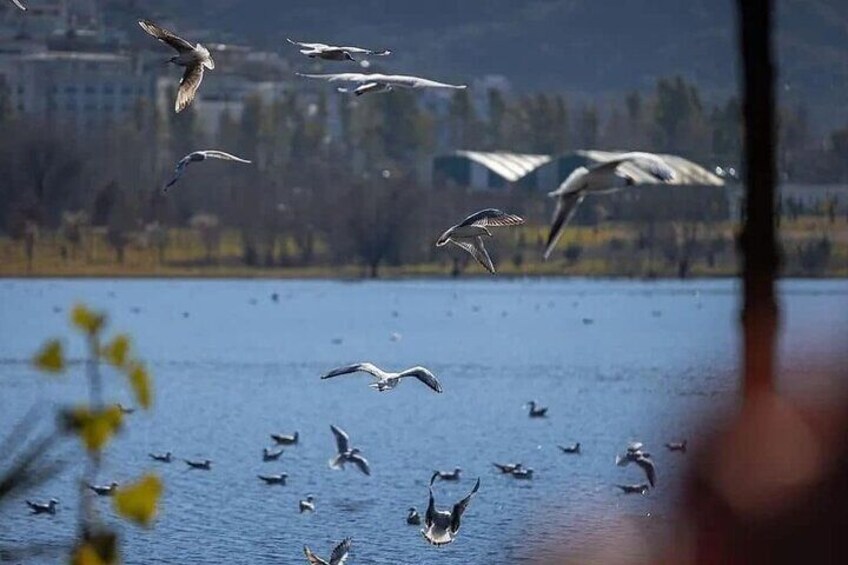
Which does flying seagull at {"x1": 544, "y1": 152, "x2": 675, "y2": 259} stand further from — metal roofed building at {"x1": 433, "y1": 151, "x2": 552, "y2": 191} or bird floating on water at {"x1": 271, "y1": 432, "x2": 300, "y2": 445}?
metal roofed building at {"x1": 433, "y1": 151, "x2": 552, "y2": 191}

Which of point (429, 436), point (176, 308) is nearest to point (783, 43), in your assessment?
point (176, 308)

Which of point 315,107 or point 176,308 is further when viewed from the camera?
point 315,107

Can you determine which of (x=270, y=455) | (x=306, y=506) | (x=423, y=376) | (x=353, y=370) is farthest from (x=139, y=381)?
(x=270, y=455)

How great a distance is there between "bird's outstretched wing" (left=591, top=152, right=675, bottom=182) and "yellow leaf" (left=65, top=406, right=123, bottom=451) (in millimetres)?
5461

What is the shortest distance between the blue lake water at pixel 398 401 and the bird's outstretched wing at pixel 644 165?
2.35ft

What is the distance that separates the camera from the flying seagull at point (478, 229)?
9.34 metres

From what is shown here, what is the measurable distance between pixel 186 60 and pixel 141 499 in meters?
6.80

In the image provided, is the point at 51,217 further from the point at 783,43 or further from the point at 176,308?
the point at 783,43

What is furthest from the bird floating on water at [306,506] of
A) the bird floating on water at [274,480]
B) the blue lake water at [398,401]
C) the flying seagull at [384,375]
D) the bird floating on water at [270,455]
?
the flying seagull at [384,375]

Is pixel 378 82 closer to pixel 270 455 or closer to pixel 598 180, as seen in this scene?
pixel 598 180

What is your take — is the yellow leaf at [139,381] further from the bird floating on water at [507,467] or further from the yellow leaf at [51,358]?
the bird floating on water at [507,467]

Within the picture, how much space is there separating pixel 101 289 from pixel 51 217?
812 cm

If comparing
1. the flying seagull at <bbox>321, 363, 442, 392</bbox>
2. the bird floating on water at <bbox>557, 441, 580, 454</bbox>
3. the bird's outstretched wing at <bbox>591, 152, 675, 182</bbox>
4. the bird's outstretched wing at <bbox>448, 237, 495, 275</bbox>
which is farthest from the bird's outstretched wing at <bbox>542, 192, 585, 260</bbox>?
the bird floating on water at <bbox>557, 441, 580, 454</bbox>

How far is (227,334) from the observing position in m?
64.2
